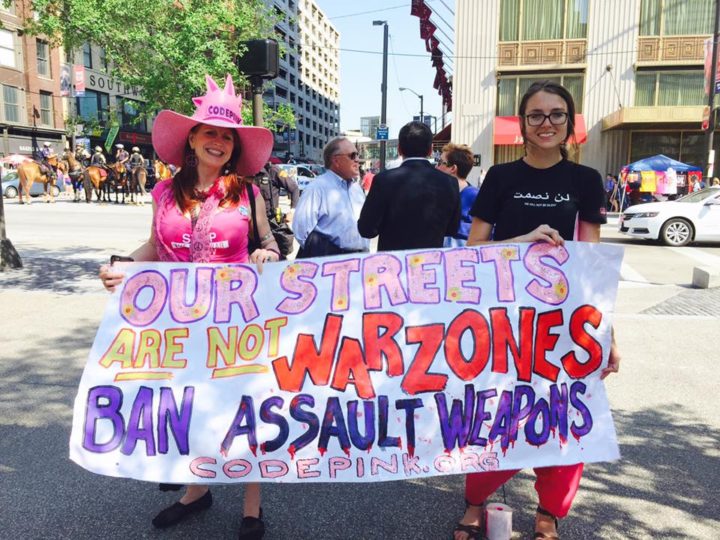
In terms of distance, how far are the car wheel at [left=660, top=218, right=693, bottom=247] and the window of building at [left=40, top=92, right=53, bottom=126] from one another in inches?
1464

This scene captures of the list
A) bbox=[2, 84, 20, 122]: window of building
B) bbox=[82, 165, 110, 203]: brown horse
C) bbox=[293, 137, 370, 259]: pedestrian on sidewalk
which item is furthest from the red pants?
bbox=[2, 84, 20, 122]: window of building

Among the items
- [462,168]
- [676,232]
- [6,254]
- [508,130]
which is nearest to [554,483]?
[462,168]

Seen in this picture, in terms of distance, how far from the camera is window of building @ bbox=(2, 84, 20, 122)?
116 ft

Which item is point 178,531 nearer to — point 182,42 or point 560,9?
point 182,42

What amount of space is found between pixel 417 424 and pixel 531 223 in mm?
1024

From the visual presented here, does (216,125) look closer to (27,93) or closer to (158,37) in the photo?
(158,37)

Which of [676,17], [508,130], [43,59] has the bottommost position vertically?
[508,130]

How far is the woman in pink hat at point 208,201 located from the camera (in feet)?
9.37

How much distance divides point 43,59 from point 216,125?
1641 inches

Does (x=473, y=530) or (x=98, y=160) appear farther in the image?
(x=98, y=160)

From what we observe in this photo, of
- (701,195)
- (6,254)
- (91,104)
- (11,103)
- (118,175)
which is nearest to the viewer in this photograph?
(6,254)

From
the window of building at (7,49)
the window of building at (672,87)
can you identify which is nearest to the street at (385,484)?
the window of building at (672,87)

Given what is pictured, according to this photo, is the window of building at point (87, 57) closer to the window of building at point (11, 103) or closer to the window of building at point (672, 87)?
the window of building at point (11, 103)

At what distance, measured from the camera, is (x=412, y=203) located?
4051 millimetres
